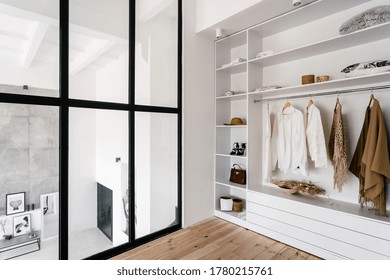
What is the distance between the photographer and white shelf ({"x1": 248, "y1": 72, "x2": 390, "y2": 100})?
1763 mm

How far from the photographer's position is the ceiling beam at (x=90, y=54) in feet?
5.97

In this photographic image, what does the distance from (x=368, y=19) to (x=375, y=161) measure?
1.17 metres

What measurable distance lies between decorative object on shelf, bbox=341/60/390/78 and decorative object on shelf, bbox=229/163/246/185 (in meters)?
1.54

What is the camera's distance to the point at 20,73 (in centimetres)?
160

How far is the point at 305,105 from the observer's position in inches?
94.0

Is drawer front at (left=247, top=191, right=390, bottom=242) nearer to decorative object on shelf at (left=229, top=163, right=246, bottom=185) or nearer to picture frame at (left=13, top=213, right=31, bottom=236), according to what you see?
decorative object on shelf at (left=229, top=163, right=246, bottom=185)

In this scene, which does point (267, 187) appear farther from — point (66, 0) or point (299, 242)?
point (66, 0)

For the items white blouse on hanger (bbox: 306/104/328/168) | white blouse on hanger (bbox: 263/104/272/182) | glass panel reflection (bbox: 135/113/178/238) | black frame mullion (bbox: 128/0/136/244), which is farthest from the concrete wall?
white blouse on hanger (bbox: 306/104/328/168)

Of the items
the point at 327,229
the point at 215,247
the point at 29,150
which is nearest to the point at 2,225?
the point at 29,150

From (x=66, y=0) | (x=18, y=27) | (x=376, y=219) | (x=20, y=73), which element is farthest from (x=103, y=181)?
(x=376, y=219)

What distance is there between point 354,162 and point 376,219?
0.50 metres

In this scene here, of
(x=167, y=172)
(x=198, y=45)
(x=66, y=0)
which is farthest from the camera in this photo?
(x=198, y=45)

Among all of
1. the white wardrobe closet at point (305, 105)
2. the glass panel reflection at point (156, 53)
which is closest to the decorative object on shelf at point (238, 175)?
the white wardrobe closet at point (305, 105)

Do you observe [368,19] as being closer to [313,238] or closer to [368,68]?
[368,68]
